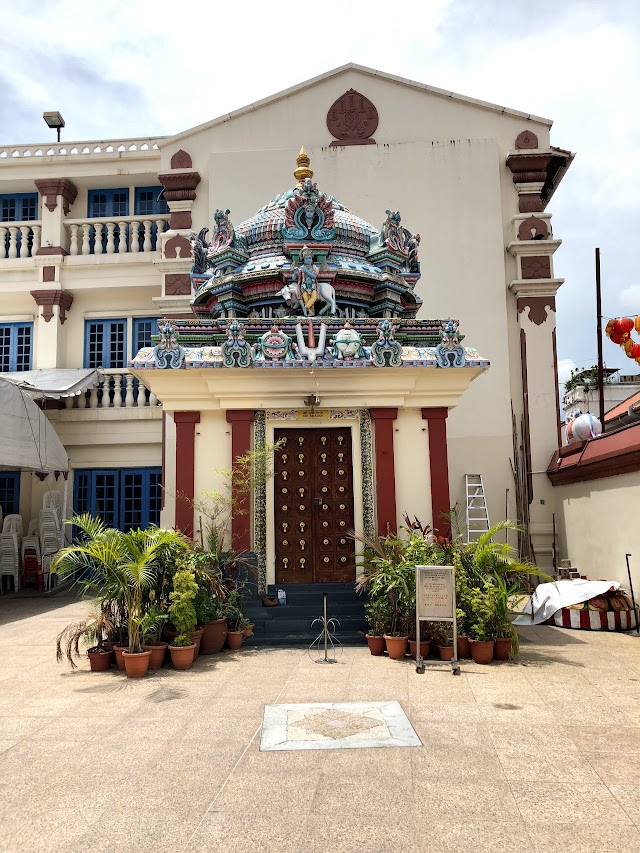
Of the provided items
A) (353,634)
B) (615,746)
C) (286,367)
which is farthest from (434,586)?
(286,367)

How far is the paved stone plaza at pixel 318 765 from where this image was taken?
385 centimetres

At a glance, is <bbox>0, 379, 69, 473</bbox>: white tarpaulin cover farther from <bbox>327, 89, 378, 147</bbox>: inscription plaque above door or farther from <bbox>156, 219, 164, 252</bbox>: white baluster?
<bbox>327, 89, 378, 147</bbox>: inscription plaque above door

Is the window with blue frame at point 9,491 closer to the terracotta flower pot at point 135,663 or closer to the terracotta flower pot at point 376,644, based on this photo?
the terracotta flower pot at point 135,663

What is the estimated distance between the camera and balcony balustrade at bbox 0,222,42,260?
18312 mm

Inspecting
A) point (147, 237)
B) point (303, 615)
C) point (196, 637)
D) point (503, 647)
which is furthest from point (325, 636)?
point (147, 237)

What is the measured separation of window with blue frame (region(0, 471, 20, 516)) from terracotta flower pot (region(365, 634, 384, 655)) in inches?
480

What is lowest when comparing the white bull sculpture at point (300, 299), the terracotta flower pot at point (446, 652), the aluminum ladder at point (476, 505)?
the terracotta flower pot at point (446, 652)

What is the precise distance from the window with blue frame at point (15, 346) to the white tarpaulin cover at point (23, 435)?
14.9ft

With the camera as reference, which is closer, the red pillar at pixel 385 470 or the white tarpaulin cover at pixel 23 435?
the red pillar at pixel 385 470

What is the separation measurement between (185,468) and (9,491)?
30.3ft

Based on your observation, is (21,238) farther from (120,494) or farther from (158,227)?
(120,494)

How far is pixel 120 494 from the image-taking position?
17.5 m

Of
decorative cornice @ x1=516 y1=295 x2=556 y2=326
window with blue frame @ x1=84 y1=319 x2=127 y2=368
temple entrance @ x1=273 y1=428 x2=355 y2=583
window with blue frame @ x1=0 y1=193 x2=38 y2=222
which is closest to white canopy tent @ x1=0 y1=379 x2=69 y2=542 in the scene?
window with blue frame @ x1=84 y1=319 x2=127 y2=368

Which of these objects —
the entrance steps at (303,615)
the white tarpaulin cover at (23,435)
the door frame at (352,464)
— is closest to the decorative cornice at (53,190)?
the white tarpaulin cover at (23,435)
